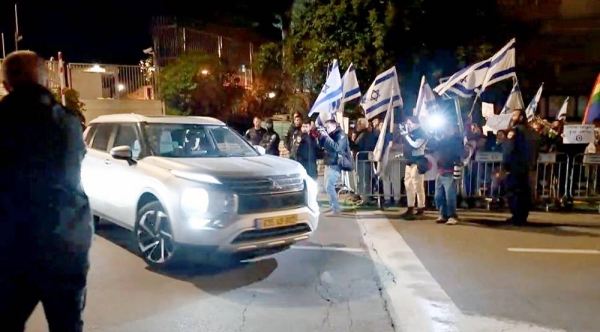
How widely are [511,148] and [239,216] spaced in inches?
208

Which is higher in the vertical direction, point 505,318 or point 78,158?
point 78,158

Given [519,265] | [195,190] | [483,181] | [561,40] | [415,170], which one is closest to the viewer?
[195,190]

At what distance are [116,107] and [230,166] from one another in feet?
54.4

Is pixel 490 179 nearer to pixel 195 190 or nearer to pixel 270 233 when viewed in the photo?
pixel 270 233

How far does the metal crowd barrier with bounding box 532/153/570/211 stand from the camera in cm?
1104

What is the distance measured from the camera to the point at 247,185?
634 cm

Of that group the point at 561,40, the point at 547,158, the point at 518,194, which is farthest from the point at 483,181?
the point at 561,40

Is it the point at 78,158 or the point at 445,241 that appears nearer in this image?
the point at 78,158

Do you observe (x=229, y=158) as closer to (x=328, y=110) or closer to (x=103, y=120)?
(x=103, y=120)

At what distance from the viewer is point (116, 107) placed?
21.8 meters

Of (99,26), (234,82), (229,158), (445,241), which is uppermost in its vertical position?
(99,26)

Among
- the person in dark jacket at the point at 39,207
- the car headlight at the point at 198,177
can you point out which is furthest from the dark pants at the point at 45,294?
the car headlight at the point at 198,177

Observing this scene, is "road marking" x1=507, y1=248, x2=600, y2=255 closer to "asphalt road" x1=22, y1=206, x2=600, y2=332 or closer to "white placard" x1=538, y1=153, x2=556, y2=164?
"asphalt road" x1=22, y1=206, x2=600, y2=332

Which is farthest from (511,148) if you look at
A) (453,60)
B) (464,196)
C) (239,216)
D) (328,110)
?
(453,60)
